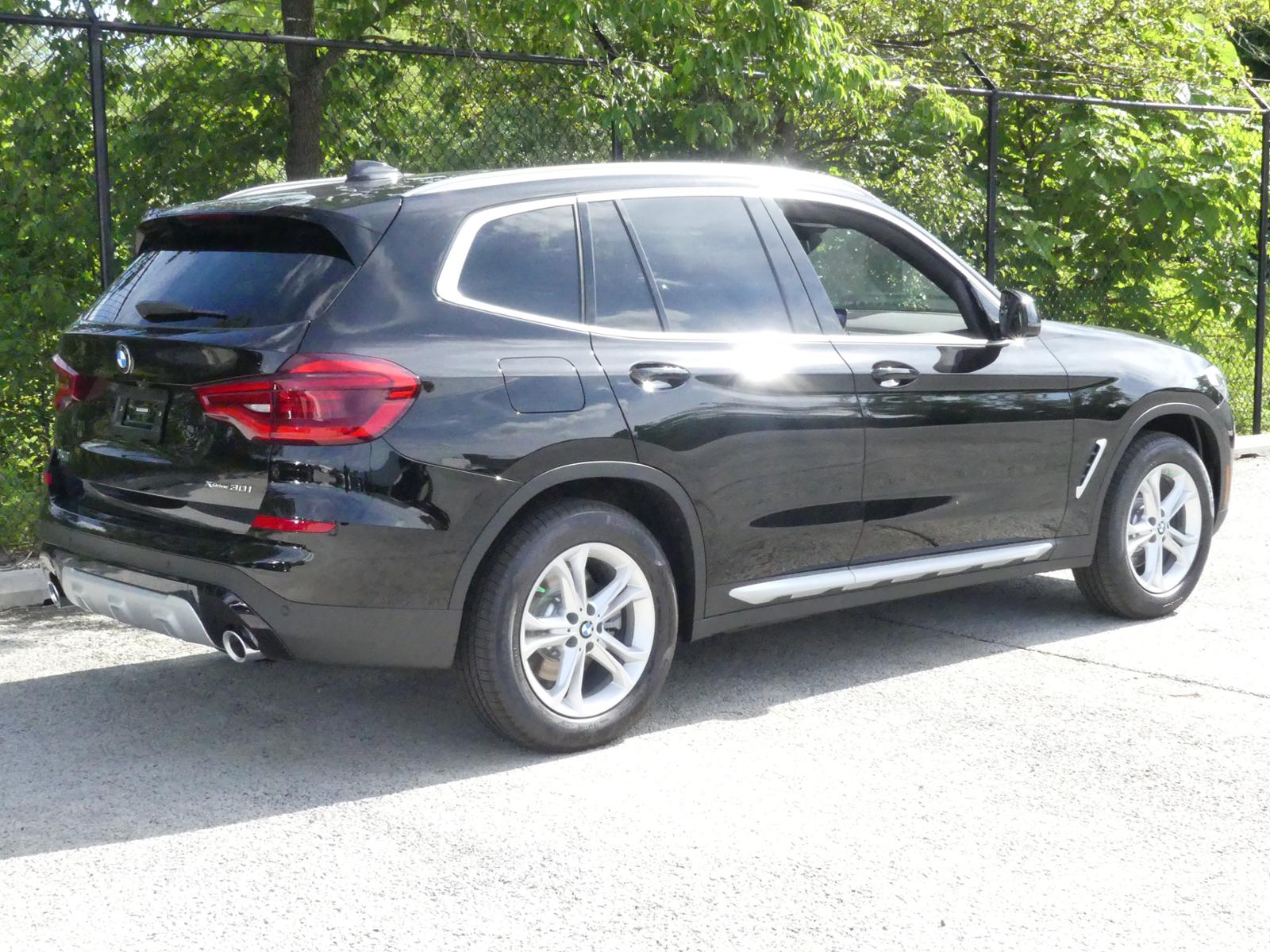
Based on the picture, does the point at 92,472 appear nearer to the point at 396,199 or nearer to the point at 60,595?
the point at 60,595

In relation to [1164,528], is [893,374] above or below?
above

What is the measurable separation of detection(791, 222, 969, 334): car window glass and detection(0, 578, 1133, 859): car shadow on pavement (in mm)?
1298

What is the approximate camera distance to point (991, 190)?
11000 millimetres

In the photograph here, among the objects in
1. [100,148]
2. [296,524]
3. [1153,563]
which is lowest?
[1153,563]

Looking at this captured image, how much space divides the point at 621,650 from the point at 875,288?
2026 millimetres

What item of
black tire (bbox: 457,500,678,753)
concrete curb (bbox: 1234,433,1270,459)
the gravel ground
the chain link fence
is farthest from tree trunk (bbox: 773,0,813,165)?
black tire (bbox: 457,500,678,753)

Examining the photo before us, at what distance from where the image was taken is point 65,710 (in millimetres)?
5332

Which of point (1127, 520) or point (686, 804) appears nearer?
point (686, 804)

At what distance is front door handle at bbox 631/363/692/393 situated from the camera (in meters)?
4.85

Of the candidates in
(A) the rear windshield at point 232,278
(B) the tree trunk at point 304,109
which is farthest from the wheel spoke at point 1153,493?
(B) the tree trunk at point 304,109

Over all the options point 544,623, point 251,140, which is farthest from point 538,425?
point 251,140

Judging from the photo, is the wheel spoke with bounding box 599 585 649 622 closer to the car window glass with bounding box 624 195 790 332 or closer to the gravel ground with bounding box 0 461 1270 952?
the gravel ground with bounding box 0 461 1270 952

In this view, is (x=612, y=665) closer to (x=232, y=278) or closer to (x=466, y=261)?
(x=466, y=261)

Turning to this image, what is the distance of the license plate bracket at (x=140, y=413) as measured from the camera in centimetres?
456
